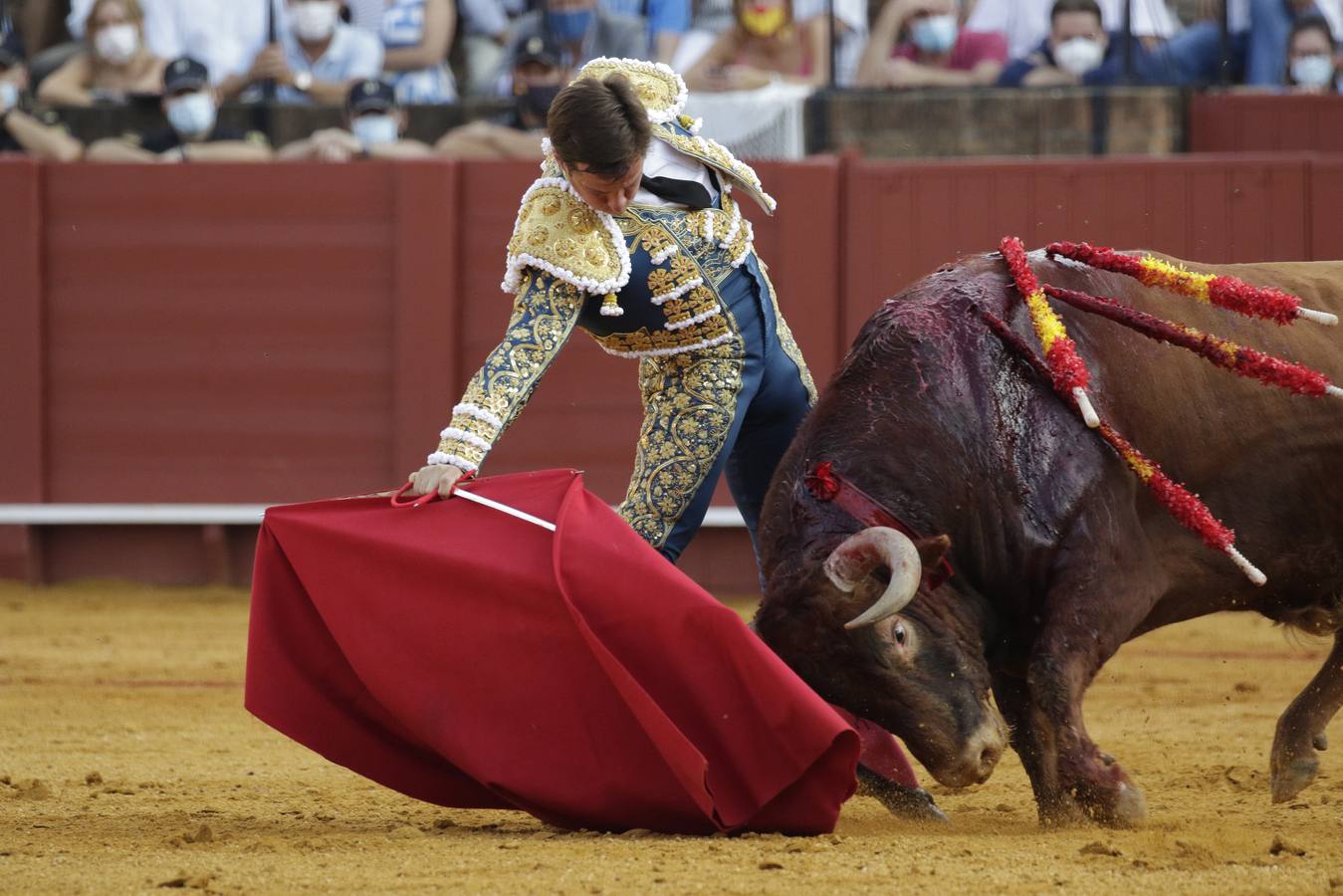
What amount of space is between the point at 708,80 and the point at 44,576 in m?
3.08

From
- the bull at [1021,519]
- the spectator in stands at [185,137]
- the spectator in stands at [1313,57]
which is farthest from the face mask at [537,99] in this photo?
the bull at [1021,519]

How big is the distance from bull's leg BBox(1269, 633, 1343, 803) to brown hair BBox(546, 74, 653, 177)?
1.58 metres

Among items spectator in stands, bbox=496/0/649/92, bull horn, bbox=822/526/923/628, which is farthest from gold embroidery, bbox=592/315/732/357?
spectator in stands, bbox=496/0/649/92

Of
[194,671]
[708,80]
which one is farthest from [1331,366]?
[708,80]

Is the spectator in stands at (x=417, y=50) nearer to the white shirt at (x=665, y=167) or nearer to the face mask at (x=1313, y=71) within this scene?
the face mask at (x=1313, y=71)

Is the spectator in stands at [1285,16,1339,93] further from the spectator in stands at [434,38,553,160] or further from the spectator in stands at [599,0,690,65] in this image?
the spectator in stands at [434,38,553,160]

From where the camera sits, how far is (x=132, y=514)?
6.69 metres

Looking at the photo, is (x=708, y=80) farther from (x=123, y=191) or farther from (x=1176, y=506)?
(x=1176, y=506)

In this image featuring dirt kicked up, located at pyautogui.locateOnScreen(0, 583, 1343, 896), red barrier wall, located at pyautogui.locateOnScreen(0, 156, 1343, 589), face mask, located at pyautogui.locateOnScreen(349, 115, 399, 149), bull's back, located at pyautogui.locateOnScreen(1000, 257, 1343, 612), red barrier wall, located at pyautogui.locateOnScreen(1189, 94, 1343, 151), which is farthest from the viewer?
face mask, located at pyautogui.locateOnScreen(349, 115, 399, 149)

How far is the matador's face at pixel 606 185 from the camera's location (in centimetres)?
285

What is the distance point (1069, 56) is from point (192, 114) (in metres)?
3.33

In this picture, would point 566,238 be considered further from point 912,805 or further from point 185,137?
point 185,137

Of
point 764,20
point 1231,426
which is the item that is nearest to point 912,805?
point 1231,426

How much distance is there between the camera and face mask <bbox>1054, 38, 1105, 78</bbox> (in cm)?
702
